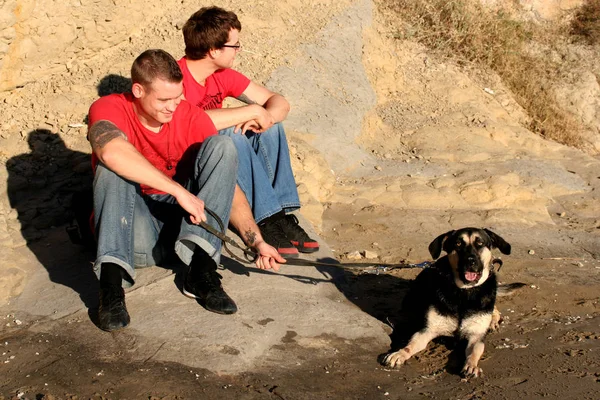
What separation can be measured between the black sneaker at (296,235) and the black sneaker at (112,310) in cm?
147

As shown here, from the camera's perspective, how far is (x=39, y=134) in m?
6.45

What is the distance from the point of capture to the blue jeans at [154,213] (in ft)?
13.8

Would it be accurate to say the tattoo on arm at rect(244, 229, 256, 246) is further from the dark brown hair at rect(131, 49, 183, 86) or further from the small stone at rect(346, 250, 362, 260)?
the small stone at rect(346, 250, 362, 260)

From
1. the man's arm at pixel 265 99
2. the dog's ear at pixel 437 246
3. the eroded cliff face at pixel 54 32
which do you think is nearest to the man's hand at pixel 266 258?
the dog's ear at pixel 437 246

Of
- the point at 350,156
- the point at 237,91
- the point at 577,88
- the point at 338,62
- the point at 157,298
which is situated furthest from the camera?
the point at 577,88

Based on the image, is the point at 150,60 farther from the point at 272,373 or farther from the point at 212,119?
the point at 272,373

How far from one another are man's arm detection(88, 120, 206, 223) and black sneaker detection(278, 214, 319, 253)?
1219 millimetres

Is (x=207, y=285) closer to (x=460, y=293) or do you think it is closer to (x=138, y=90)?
(x=138, y=90)

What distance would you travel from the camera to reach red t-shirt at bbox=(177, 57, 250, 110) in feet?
17.3

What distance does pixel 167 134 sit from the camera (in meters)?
4.58

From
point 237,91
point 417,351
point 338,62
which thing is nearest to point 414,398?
point 417,351

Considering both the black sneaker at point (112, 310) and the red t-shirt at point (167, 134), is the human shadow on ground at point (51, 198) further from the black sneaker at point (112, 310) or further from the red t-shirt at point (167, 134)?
the red t-shirt at point (167, 134)

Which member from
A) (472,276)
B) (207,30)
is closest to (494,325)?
(472,276)

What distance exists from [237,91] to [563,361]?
9.80 ft
